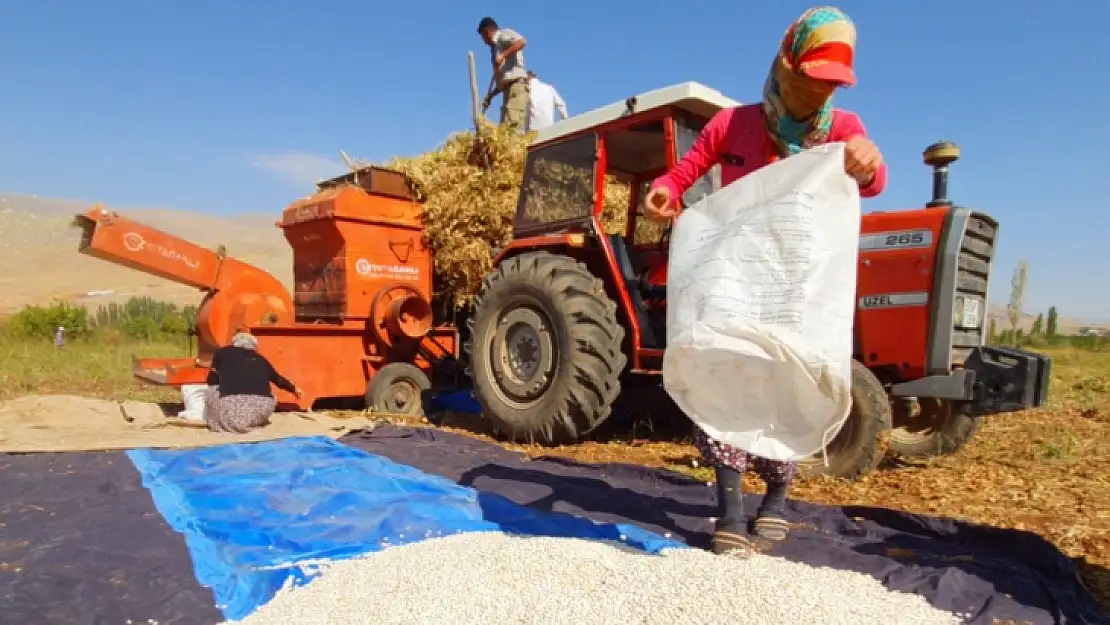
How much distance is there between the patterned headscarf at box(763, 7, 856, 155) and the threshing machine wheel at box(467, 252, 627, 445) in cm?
204

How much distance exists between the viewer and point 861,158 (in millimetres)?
2045

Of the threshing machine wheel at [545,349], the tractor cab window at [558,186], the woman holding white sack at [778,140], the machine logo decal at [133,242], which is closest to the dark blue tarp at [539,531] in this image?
the woman holding white sack at [778,140]

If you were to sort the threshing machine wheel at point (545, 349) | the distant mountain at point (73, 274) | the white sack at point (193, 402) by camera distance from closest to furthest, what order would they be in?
1. the threshing machine wheel at point (545, 349)
2. the white sack at point (193, 402)
3. the distant mountain at point (73, 274)

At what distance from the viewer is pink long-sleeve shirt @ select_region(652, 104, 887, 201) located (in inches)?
97.7

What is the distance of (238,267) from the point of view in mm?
6066

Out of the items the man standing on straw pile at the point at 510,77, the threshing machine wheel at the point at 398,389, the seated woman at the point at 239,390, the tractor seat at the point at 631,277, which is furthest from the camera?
the man standing on straw pile at the point at 510,77

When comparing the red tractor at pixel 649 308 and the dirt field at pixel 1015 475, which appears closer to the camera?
the dirt field at pixel 1015 475

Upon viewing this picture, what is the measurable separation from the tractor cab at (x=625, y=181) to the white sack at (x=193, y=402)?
2.76 m

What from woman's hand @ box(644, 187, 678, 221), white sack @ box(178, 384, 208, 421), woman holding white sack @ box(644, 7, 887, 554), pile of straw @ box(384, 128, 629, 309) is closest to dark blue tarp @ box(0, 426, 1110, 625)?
woman holding white sack @ box(644, 7, 887, 554)

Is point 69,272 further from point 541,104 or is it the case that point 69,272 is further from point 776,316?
point 776,316

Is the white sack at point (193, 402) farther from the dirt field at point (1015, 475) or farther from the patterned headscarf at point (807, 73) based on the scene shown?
the patterned headscarf at point (807, 73)

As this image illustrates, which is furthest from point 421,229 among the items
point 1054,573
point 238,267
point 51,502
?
point 1054,573

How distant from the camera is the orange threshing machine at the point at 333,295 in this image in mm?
5562

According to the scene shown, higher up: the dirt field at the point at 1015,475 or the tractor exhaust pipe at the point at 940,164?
the tractor exhaust pipe at the point at 940,164
